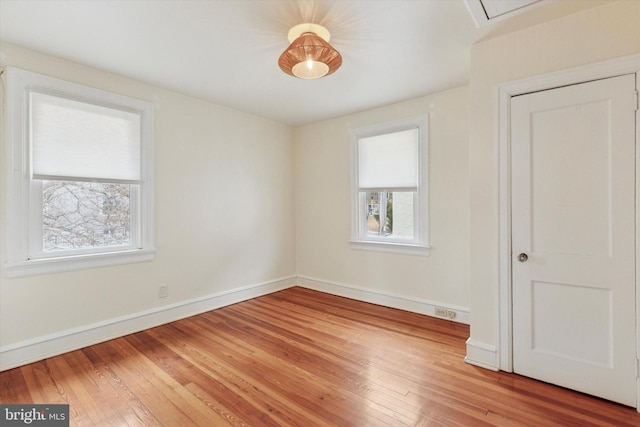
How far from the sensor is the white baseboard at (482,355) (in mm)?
2301

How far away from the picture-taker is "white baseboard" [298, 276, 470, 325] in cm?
329

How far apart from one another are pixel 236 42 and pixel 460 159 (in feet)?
8.23

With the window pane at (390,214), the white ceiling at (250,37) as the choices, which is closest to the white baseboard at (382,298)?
the window pane at (390,214)

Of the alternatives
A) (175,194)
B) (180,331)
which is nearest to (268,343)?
(180,331)

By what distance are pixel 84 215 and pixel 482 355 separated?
369 centimetres

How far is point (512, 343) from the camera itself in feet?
7.39

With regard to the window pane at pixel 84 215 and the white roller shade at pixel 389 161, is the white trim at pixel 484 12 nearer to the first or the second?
the white roller shade at pixel 389 161

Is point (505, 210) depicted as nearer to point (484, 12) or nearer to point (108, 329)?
point (484, 12)

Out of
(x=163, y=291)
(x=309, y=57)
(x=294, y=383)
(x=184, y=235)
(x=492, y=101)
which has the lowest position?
(x=294, y=383)

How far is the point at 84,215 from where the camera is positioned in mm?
2770

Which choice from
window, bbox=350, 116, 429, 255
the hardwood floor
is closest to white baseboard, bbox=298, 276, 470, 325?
the hardwood floor

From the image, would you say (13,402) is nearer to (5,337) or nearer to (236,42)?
(5,337)

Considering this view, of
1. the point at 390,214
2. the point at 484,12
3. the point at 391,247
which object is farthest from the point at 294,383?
the point at 484,12

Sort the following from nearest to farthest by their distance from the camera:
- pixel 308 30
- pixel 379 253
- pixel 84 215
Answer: pixel 308 30
pixel 84 215
pixel 379 253
